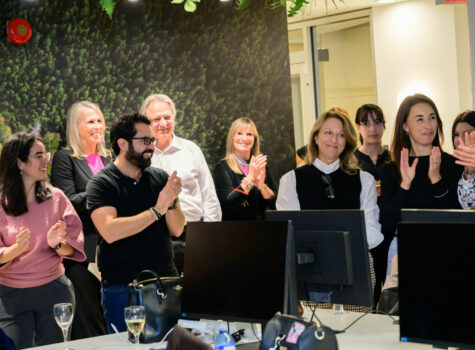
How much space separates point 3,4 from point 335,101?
5565mm

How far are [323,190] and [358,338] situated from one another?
4.63 ft

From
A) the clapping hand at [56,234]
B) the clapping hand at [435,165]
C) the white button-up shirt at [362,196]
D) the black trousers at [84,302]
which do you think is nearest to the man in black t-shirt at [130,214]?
the clapping hand at [56,234]

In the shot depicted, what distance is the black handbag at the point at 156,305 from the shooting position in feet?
9.87

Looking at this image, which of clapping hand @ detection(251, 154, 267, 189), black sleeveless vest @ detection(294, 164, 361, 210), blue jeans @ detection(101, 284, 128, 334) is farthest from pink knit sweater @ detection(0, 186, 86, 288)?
clapping hand @ detection(251, 154, 267, 189)

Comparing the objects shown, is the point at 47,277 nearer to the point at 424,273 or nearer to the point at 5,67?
the point at 5,67

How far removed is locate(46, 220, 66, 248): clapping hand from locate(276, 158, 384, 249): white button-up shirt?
3.99 ft

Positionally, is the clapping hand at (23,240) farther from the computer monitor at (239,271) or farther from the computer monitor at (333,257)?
the computer monitor at (333,257)

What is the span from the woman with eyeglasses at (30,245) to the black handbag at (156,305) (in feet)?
3.53

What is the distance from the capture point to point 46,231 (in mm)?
4043

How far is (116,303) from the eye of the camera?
143 inches

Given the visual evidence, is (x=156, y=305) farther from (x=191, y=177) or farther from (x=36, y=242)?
(x=191, y=177)

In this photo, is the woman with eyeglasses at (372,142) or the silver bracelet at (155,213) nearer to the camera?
the silver bracelet at (155,213)

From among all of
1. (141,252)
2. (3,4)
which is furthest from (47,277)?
(3,4)

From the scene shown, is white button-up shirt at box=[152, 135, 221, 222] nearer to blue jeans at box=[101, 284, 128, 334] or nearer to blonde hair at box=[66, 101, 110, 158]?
blonde hair at box=[66, 101, 110, 158]
